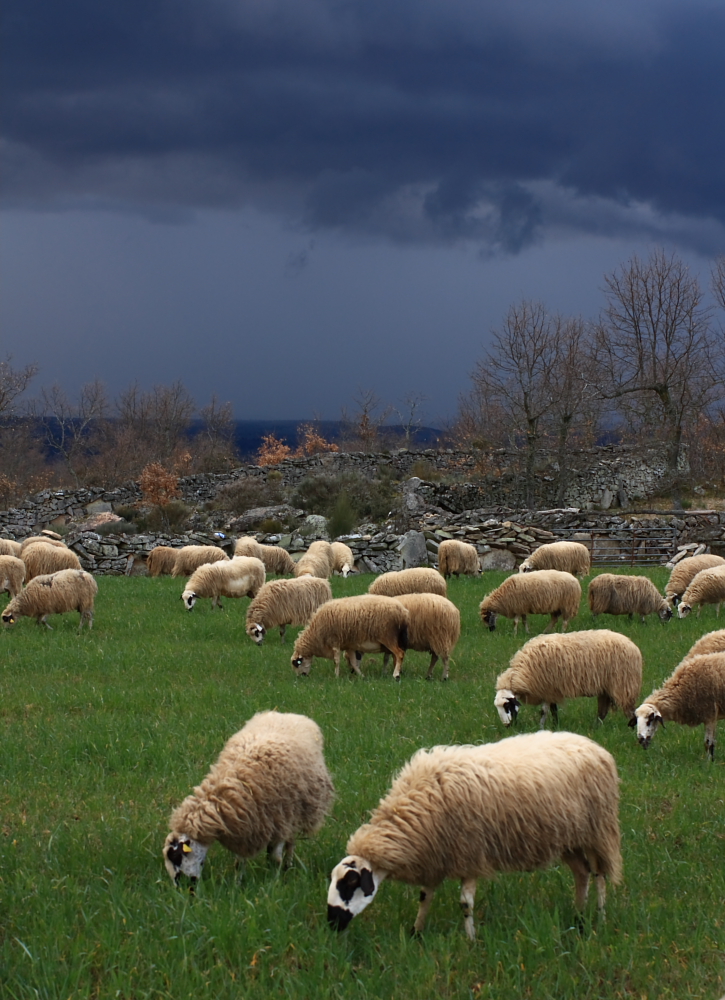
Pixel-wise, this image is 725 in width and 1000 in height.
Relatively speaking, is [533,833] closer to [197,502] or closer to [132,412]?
[197,502]

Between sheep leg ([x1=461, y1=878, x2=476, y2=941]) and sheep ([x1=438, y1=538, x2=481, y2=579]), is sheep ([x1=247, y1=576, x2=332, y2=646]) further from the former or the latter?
sheep leg ([x1=461, y1=878, x2=476, y2=941])

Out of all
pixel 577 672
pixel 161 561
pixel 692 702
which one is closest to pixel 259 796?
pixel 577 672

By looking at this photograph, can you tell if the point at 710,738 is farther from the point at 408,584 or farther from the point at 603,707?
the point at 408,584

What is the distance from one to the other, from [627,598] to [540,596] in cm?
194

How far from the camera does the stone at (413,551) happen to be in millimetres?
21547

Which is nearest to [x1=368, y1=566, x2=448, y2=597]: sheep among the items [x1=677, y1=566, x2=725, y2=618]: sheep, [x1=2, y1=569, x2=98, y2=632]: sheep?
[x1=677, y1=566, x2=725, y2=618]: sheep

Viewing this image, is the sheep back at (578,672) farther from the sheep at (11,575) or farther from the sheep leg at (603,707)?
the sheep at (11,575)

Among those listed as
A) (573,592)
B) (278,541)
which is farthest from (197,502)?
(573,592)

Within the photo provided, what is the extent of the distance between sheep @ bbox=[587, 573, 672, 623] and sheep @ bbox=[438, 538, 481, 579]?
5453 mm

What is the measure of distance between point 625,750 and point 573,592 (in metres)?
5.70

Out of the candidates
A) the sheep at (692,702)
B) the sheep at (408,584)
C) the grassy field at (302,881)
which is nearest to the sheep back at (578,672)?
the grassy field at (302,881)

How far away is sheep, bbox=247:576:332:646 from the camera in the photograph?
1287cm

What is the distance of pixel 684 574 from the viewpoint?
623 inches

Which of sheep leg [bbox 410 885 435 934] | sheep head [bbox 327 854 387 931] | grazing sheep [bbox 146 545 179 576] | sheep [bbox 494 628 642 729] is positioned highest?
sheep [bbox 494 628 642 729]
